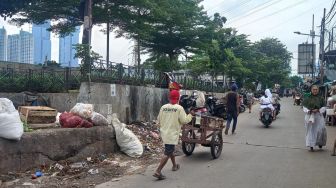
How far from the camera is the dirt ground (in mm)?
7102

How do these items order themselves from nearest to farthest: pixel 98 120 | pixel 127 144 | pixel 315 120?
pixel 98 120, pixel 127 144, pixel 315 120

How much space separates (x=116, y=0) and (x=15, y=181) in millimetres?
17800

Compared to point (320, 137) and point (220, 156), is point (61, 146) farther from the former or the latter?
point (320, 137)

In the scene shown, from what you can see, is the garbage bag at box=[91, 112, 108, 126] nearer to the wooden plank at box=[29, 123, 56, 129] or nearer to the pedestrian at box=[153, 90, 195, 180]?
the wooden plank at box=[29, 123, 56, 129]

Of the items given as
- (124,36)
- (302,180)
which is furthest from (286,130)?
(124,36)

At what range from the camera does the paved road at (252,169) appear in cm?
708

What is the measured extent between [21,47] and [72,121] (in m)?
30.6

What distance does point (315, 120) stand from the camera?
1063cm

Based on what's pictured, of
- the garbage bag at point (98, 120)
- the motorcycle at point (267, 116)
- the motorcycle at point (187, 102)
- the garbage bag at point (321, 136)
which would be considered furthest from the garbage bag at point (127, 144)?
the motorcycle at point (267, 116)

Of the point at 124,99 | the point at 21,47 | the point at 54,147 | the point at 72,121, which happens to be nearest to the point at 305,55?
the point at 21,47

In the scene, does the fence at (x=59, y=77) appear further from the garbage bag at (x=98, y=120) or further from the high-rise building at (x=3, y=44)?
the high-rise building at (x=3, y=44)

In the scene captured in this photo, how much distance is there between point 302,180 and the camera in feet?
23.9

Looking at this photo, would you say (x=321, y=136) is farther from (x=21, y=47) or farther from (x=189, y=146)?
(x=21, y=47)

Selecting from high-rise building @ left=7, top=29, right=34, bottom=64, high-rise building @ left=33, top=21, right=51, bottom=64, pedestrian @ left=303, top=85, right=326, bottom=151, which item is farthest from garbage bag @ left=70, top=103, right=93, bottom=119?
high-rise building @ left=33, top=21, right=51, bottom=64
